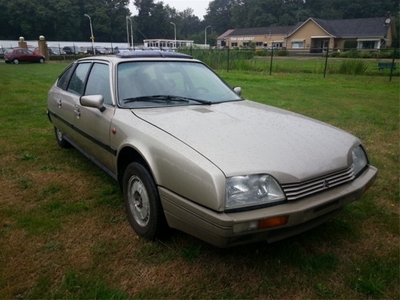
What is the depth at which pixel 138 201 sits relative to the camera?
2793 mm

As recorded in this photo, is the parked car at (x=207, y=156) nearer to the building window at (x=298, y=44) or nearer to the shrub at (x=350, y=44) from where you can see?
the shrub at (x=350, y=44)

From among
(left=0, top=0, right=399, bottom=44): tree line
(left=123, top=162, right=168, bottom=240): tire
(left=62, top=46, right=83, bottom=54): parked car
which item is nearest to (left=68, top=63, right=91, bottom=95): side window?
(left=123, top=162, right=168, bottom=240): tire

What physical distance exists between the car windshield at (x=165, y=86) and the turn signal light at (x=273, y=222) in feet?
5.34

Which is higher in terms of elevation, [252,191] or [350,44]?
[350,44]

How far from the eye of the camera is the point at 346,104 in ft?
30.5

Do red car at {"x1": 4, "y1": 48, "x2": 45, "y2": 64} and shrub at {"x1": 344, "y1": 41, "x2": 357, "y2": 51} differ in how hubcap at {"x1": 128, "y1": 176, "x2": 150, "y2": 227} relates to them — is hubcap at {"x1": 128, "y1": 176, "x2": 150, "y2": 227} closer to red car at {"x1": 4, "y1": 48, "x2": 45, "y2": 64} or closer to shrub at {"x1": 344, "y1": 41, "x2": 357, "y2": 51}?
red car at {"x1": 4, "y1": 48, "x2": 45, "y2": 64}

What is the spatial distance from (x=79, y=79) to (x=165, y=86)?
1.40 metres

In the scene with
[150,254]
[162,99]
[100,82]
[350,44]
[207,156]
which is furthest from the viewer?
[350,44]

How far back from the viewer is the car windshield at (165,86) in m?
3.20

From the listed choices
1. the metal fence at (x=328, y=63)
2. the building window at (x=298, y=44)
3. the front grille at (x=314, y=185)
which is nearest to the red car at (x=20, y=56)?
the metal fence at (x=328, y=63)

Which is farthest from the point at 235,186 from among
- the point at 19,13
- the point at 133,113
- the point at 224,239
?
the point at 19,13

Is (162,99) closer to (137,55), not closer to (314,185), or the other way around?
(137,55)

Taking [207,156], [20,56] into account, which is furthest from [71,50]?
[207,156]

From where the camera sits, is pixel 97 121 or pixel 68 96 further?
pixel 68 96
